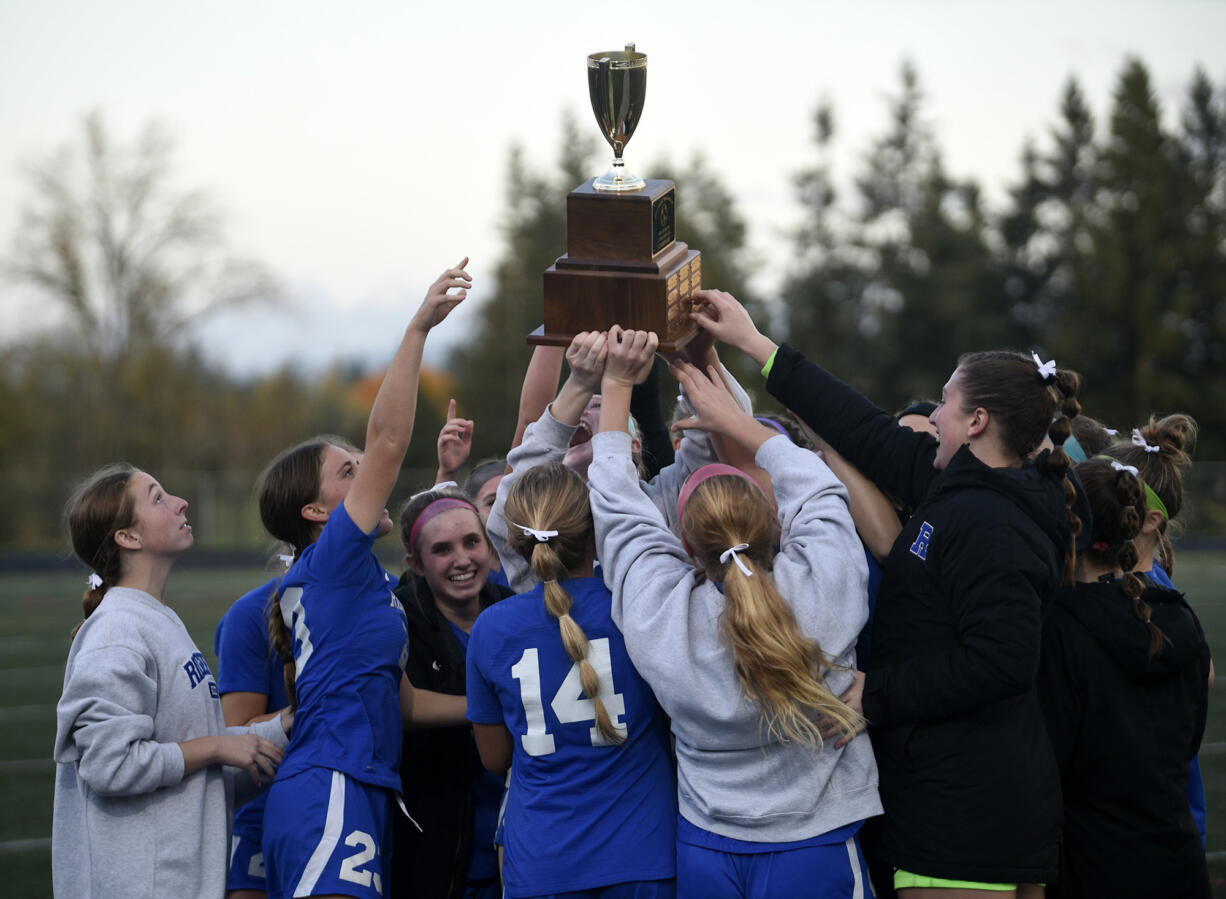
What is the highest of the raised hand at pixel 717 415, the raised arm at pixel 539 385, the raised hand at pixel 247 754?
the raised hand at pixel 717 415

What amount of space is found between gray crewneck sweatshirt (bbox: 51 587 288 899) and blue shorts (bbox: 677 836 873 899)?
1.27m

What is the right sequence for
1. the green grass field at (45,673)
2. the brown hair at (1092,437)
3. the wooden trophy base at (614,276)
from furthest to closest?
the green grass field at (45,673) → the brown hair at (1092,437) → the wooden trophy base at (614,276)

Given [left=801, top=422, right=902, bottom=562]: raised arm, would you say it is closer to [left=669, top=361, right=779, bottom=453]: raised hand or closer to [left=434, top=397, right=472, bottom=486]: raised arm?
[left=669, top=361, right=779, bottom=453]: raised hand

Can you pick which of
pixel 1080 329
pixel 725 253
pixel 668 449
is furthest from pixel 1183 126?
pixel 668 449

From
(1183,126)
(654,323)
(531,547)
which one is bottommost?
(1183,126)

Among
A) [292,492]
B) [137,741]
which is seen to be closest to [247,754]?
[137,741]

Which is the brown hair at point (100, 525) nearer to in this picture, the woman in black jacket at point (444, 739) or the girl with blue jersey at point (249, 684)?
the girl with blue jersey at point (249, 684)

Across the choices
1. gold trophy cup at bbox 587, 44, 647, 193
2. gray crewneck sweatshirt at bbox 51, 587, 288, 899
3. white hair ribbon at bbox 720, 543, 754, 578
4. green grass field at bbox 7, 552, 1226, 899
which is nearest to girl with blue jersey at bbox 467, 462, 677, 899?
A: white hair ribbon at bbox 720, 543, 754, 578

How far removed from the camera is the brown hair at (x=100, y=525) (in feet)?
11.6

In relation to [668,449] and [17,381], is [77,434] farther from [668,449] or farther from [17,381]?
[668,449]

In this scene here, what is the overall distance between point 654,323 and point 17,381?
1463 inches

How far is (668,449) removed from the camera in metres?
4.77

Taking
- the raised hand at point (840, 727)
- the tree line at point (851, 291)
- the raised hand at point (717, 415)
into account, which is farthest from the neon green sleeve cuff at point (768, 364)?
the tree line at point (851, 291)

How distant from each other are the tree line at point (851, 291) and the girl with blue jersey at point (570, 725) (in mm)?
32711
